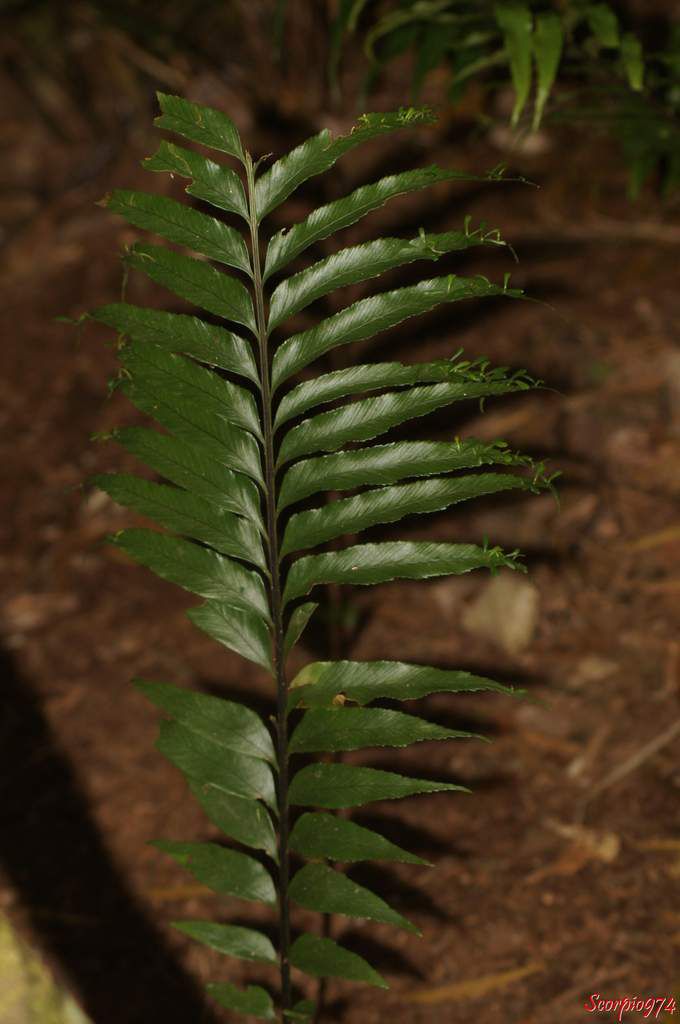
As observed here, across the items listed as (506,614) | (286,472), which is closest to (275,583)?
(286,472)

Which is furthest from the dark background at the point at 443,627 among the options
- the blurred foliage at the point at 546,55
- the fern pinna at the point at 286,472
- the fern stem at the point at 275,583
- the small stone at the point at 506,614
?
the blurred foliage at the point at 546,55

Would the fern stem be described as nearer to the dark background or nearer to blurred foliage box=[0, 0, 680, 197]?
the dark background

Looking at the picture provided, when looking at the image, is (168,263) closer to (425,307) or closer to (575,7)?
(425,307)

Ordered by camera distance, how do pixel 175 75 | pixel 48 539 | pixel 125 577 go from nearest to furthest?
pixel 125 577
pixel 48 539
pixel 175 75

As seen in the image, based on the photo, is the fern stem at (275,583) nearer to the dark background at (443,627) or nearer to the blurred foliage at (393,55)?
the dark background at (443,627)

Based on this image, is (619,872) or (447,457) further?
(619,872)

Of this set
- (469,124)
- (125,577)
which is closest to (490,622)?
(125,577)
